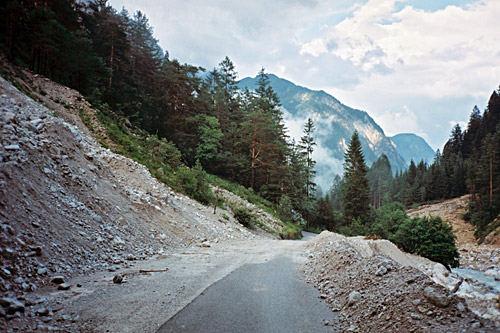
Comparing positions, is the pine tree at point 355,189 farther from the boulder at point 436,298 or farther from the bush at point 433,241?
the boulder at point 436,298

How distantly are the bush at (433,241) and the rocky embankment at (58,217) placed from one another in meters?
14.8

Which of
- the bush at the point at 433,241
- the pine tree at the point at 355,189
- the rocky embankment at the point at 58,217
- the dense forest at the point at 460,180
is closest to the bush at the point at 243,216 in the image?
the rocky embankment at the point at 58,217

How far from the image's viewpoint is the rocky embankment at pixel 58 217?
3.89 m

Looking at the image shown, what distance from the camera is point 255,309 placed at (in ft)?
14.8

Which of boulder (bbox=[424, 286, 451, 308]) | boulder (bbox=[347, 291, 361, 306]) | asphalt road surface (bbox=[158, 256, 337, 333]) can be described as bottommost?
asphalt road surface (bbox=[158, 256, 337, 333])

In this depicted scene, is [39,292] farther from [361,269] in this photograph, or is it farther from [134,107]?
[134,107]

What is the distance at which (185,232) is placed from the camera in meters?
12.0

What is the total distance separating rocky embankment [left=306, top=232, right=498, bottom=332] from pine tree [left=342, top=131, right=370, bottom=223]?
33.2 metres

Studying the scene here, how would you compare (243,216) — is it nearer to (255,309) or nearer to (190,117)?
(255,309)

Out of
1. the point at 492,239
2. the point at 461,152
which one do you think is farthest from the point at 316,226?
the point at 461,152

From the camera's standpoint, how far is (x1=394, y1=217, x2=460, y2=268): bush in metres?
16.7

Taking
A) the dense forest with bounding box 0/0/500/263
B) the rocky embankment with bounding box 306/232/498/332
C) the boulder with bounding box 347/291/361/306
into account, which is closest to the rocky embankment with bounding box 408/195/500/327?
the rocky embankment with bounding box 306/232/498/332

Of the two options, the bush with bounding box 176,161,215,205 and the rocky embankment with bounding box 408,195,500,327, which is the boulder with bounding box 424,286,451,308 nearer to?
the rocky embankment with bounding box 408,195,500,327

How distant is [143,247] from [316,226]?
141 ft
